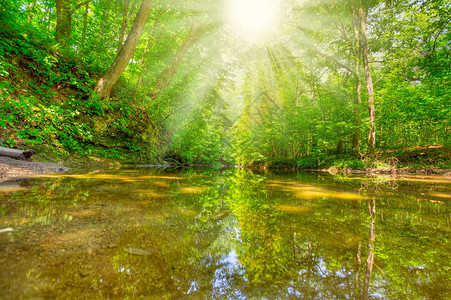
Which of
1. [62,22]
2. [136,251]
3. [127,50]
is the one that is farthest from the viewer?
[62,22]

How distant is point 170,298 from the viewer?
2.09 ft

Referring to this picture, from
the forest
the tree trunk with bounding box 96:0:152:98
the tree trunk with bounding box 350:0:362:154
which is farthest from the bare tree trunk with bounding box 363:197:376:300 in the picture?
the tree trunk with bounding box 350:0:362:154

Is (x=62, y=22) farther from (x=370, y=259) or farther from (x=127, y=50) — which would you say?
(x=370, y=259)

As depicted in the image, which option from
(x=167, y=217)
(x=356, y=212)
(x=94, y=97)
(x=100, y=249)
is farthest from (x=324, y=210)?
(x=94, y=97)

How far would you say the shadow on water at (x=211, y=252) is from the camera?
70 cm

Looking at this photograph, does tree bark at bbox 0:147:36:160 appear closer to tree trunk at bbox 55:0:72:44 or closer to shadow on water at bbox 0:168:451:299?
shadow on water at bbox 0:168:451:299

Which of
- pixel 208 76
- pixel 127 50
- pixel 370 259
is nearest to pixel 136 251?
pixel 370 259

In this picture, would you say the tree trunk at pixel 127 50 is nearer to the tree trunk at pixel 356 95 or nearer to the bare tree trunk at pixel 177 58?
the bare tree trunk at pixel 177 58

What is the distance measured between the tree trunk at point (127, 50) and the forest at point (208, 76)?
0.09 feet

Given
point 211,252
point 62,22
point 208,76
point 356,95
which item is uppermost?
point 208,76

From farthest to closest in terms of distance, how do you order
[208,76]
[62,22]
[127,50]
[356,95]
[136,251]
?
[208,76], [356,95], [62,22], [127,50], [136,251]

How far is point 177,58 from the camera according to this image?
897 cm

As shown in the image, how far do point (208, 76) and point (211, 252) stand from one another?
42.5ft

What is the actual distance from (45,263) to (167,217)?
2.62 feet
